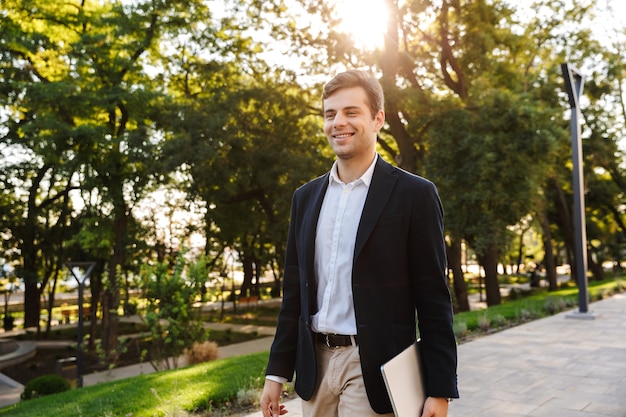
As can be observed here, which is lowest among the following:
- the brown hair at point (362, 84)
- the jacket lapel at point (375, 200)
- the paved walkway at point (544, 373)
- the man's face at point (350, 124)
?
the paved walkway at point (544, 373)

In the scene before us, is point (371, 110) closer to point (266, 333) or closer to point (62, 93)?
point (62, 93)

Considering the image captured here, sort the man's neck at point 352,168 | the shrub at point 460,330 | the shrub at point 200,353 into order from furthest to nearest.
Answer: the shrub at point 200,353, the shrub at point 460,330, the man's neck at point 352,168

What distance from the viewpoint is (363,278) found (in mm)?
2061

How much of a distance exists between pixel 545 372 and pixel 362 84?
6.01 m

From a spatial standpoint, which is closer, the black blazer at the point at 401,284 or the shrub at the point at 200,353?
the black blazer at the point at 401,284

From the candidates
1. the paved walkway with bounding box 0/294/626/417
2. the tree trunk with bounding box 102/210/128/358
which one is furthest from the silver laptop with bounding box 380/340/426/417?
the tree trunk with bounding box 102/210/128/358

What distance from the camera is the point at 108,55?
1775cm

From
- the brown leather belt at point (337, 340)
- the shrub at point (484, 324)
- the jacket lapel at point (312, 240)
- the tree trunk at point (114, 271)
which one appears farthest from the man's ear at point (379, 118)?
the tree trunk at point (114, 271)

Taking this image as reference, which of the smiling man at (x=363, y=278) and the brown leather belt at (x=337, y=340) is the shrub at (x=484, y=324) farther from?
the brown leather belt at (x=337, y=340)

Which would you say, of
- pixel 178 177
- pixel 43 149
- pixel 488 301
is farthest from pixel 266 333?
pixel 43 149

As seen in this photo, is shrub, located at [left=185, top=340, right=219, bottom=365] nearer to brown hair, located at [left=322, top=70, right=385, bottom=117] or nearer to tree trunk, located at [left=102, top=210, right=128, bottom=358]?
tree trunk, located at [left=102, top=210, right=128, bottom=358]

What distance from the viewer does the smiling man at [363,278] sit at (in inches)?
80.3

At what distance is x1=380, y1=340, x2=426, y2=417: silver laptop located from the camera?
71.8 inches

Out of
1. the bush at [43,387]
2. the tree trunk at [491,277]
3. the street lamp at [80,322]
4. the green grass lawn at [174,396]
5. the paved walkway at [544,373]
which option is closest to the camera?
the paved walkway at [544,373]
